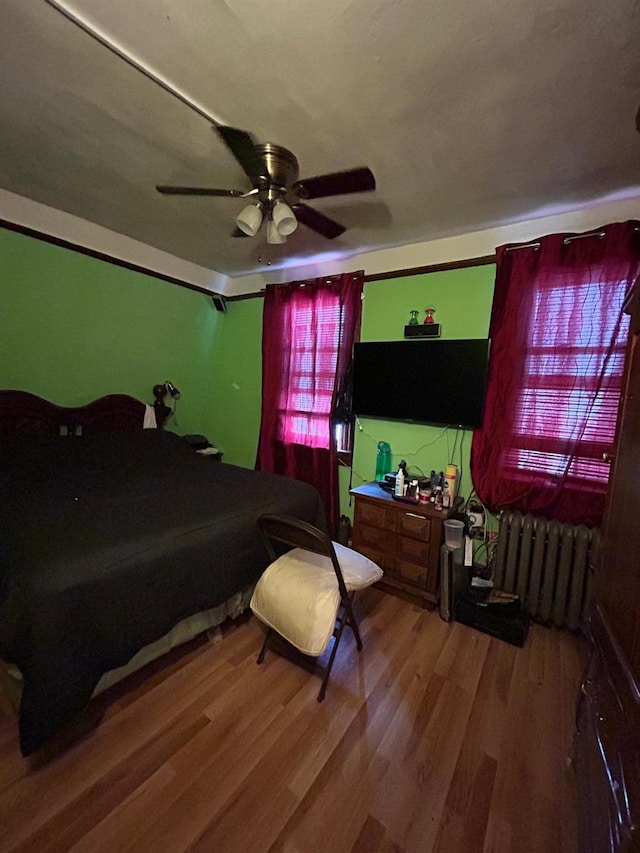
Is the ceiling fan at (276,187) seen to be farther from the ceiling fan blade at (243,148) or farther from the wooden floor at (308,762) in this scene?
the wooden floor at (308,762)

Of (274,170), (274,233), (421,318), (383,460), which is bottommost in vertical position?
(383,460)

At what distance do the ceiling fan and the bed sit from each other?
1.49 m

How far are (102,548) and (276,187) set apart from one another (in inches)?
70.9

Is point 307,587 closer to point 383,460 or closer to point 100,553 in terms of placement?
point 100,553

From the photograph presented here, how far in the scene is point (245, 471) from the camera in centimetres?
271

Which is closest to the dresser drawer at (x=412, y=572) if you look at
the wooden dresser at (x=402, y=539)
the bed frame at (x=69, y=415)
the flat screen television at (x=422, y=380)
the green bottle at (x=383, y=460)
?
the wooden dresser at (x=402, y=539)

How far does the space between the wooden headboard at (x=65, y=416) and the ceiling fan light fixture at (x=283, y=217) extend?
7.64ft

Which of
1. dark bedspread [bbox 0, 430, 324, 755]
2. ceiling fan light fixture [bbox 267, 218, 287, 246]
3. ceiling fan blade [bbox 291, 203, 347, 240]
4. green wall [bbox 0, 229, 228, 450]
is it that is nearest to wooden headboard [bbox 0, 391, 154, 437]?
green wall [bbox 0, 229, 228, 450]

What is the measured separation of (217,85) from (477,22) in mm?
970

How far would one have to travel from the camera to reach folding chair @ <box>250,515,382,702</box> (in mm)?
1554

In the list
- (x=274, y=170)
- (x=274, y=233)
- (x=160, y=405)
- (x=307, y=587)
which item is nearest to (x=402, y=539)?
(x=307, y=587)

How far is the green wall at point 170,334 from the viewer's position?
262cm

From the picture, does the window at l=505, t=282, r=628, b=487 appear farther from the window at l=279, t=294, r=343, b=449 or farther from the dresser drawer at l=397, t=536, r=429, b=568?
the window at l=279, t=294, r=343, b=449

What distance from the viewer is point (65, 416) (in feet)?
9.46
